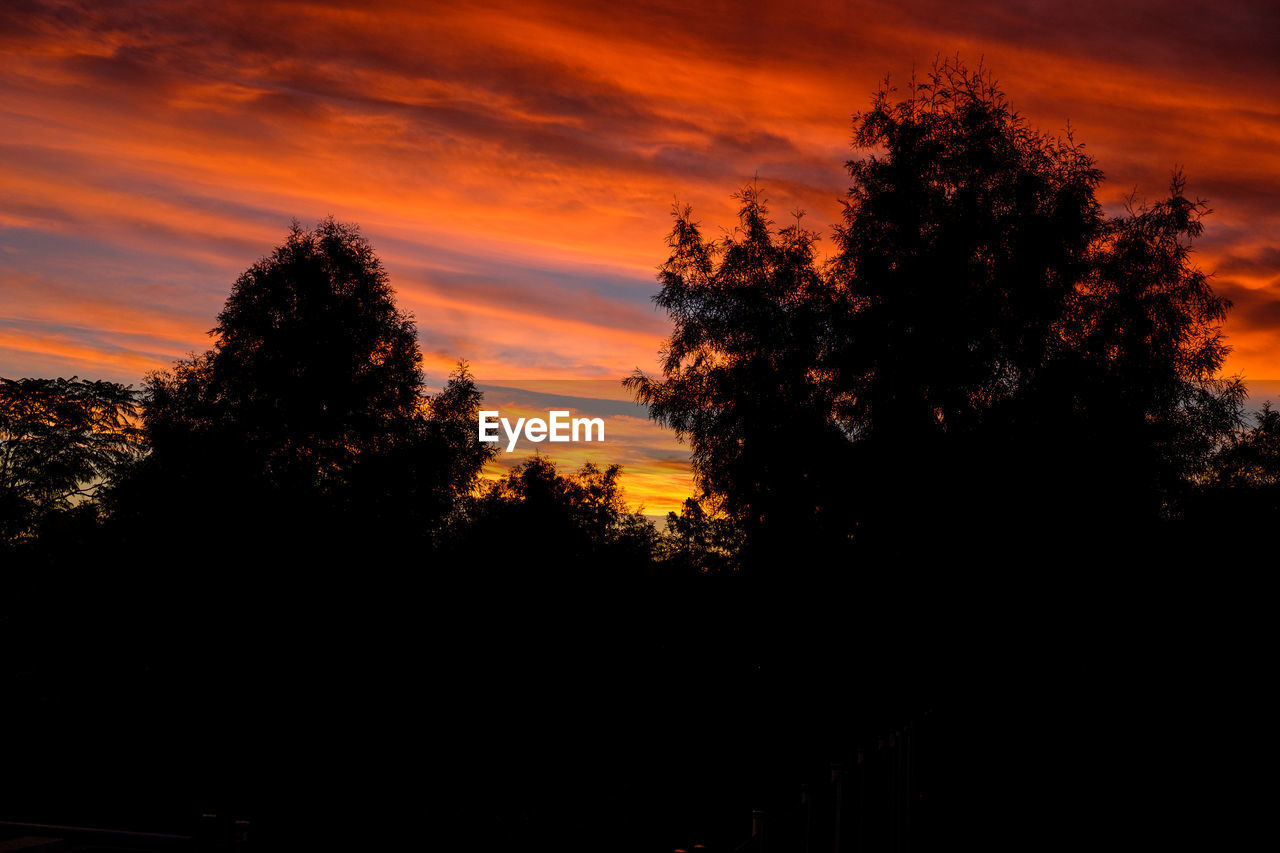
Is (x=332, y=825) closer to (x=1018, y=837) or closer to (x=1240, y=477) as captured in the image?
(x=1018, y=837)

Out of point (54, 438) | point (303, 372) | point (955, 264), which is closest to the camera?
point (955, 264)

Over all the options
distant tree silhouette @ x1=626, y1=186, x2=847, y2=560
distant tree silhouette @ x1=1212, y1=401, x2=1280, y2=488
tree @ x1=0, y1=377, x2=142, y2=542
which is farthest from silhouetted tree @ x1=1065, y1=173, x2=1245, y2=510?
tree @ x1=0, y1=377, x2=142, y2=542

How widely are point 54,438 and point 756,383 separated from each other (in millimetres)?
49448

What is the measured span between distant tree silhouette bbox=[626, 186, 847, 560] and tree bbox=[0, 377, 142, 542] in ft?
138

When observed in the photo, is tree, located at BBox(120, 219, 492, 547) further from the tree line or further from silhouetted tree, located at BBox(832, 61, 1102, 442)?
silhouetted tree, located at BBox(832, 61, 1102, 442)

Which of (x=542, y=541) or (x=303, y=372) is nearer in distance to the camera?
(x=542, y=541)

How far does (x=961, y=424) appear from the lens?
1805cm

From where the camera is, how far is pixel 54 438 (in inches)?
2092

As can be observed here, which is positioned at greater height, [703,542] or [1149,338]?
[1149,338]

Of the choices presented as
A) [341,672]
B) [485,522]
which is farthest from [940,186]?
[341,672]

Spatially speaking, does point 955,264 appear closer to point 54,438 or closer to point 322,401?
point 322,401

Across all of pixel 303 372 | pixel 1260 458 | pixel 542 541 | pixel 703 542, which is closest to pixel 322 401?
pixel 303 372

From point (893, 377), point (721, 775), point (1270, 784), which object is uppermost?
point (893, 377)

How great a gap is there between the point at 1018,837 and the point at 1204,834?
102 inches
